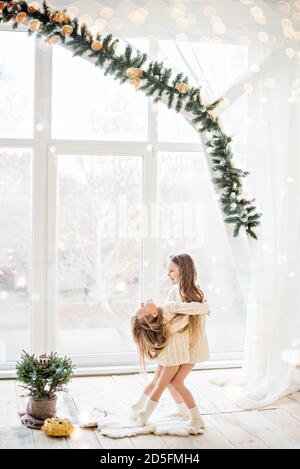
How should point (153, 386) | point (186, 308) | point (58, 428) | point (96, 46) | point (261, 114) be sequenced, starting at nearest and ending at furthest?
point (58, 428)
point (186, 308)
point (153, 386)
point (96, 46)
point (261, 114)

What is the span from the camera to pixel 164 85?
3.97 meters

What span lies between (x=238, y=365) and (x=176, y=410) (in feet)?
4.09

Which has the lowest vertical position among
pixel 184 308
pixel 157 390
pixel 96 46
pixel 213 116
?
pixel 157 390

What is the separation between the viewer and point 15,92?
449 cm

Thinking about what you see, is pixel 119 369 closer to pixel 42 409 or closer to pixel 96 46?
pixel 42 409

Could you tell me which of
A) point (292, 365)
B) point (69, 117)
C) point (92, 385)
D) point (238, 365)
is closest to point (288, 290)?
point (292, 365)

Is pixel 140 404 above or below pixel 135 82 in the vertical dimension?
below

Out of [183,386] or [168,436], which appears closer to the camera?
[168,436]

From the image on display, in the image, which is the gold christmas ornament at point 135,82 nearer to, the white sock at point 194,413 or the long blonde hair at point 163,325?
the long blonde hair at point 163,325

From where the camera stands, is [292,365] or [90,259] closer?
[292,365]

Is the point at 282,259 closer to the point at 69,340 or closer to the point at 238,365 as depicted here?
the point at 238,365

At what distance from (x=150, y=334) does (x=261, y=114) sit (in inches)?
73.1

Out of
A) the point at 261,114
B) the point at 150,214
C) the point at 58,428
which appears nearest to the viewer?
the point at 58,428

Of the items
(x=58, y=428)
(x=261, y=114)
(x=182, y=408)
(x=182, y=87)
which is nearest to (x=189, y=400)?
(x=182, y=408)
